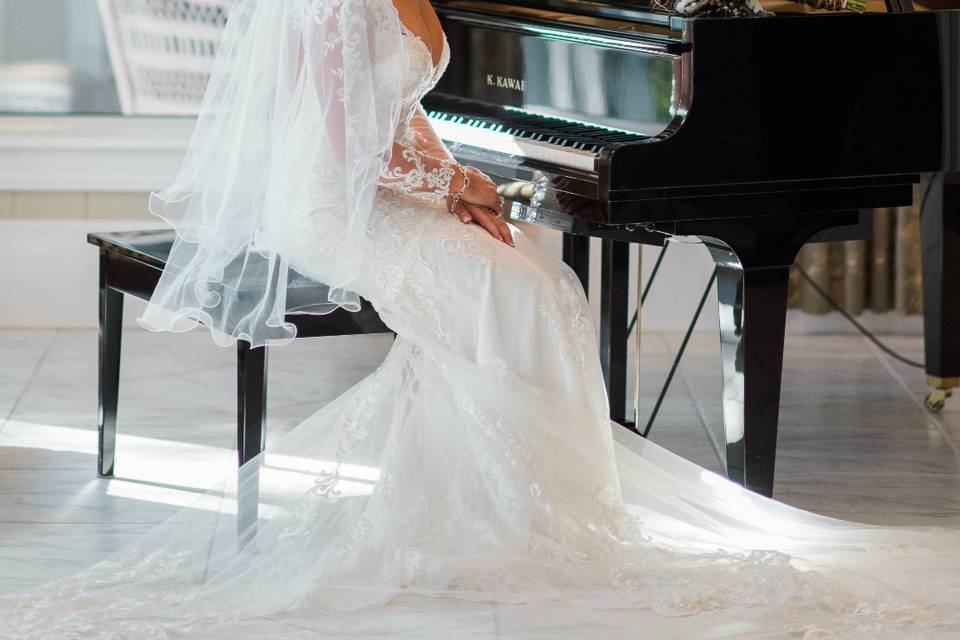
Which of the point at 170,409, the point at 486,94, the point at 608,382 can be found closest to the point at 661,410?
the point at 608,382

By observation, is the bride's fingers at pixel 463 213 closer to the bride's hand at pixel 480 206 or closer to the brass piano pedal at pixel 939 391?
the bride's hand at pixel 480 206

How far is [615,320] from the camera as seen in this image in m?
3.48

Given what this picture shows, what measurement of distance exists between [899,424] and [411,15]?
197 cm

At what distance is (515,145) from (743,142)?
577 millimetres

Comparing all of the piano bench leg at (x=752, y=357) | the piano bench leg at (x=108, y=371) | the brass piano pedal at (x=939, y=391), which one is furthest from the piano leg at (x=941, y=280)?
the piano bench leg at (x=108, y=371)

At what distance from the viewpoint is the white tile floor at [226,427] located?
10.2 ft

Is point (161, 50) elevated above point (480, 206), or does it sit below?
above

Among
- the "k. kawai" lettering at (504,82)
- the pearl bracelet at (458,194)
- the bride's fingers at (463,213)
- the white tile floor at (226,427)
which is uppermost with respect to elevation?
the "k. kawai" lettering at (504,82)

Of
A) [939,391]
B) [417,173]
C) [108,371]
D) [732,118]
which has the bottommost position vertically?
[939,391]

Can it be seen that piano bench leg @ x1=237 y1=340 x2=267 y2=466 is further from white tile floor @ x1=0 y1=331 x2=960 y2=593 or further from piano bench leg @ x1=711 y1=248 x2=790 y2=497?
piano bench leg @ x1=711 y1=248 x2=790 y2=497

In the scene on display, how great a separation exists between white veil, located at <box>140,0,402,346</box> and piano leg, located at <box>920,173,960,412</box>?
176cm

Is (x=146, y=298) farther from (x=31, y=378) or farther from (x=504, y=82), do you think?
(x=31, y=378)

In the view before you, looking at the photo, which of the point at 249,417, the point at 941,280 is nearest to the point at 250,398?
the point at 249,417

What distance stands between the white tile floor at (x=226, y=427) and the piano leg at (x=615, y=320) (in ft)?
0.79
